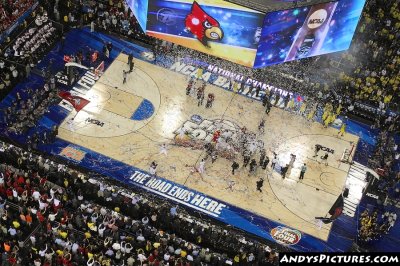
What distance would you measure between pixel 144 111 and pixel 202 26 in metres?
7.30

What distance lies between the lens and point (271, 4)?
146 ft

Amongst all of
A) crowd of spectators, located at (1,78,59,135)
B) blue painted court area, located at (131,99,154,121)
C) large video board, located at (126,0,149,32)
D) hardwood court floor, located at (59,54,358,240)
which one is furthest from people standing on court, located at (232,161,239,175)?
crowd of spectators, located at (1,78,59,135)

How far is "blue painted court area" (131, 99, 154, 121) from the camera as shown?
4684 centimetres

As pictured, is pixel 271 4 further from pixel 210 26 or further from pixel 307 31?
pixel 210 26

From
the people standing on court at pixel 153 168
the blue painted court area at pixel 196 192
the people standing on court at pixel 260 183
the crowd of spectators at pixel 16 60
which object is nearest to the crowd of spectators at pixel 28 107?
the blue painted court area at pixel 196 192

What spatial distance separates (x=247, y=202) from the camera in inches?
1677

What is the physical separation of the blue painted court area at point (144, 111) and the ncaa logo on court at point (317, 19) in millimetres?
12259

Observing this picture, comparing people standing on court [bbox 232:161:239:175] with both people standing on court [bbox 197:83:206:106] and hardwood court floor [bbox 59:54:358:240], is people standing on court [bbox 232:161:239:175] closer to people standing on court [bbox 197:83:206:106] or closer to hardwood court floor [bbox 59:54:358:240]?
hardwood court floor [bbox 59:54:358:240]

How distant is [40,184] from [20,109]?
8494 mm

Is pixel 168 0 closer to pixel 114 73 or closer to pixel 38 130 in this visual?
pixel 114 73

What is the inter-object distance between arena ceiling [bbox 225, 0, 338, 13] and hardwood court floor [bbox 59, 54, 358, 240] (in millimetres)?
7962

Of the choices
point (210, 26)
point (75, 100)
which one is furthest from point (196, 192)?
point (210, 26)

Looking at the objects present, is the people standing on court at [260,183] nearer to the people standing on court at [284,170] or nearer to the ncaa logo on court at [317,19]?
the people standing on court at [284,170]

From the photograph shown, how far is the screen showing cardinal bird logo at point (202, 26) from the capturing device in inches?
1734
